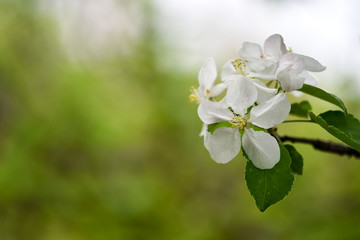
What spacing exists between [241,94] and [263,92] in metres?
0.04

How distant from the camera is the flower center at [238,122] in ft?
1.94

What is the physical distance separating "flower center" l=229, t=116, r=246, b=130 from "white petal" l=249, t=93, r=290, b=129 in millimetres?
22

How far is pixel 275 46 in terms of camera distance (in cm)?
63

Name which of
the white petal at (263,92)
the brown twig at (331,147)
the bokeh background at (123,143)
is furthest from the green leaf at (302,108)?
the bokeh background at (123,143)

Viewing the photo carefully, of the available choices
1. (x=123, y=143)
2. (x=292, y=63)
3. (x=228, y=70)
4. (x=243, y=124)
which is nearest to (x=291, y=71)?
(x=292, y=63)

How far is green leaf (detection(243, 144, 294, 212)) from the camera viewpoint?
54 centimetres

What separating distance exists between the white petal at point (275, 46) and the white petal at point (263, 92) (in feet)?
0.25

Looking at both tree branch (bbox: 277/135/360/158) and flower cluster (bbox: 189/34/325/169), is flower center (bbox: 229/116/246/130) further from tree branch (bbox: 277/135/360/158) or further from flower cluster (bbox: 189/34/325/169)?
tree branch (bbox: 277/135/360/158)

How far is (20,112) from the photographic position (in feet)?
10.3

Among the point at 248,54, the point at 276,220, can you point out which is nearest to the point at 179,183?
the point at 276,220

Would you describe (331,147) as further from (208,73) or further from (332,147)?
(208,73)

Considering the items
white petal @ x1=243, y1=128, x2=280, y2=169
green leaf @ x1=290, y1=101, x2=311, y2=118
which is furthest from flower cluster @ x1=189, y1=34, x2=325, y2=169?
green leaf @ x1=290, y1=101, x2=311, y2=118

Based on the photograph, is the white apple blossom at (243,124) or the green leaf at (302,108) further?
the green leaf at (302,108)

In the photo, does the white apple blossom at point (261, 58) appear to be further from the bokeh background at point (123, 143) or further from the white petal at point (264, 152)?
the bokeh background at point (123, 143)
